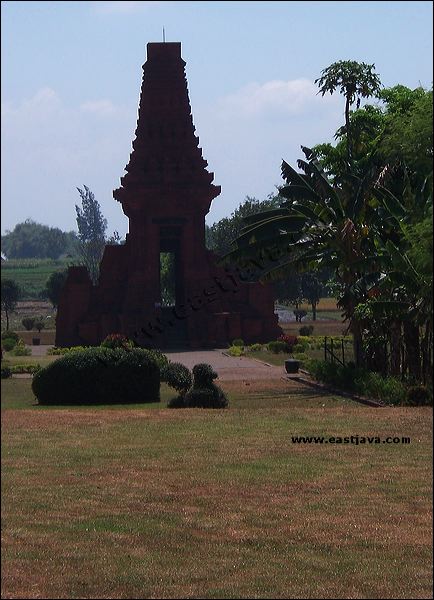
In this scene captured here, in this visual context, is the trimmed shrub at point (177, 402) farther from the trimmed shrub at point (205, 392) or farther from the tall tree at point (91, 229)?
the tall tree at point (91, 229)

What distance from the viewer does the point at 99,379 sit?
9.47 meters

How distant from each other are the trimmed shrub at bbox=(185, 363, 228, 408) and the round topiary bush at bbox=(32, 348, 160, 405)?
3.00 metres

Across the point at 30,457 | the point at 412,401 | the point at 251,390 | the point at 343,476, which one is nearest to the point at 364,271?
the point at 251,390

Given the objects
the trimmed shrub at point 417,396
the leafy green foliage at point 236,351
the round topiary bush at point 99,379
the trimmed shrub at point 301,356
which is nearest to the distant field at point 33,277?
the leafy green foliage at point 236,351

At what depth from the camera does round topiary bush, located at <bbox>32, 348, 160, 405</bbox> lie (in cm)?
875

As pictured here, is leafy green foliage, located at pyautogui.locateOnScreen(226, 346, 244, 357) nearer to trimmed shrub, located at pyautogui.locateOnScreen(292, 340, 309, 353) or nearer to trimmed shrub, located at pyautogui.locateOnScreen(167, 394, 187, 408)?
trimmed shrub, located at pyautogui.locateOnScreen(292, 340, 309, 353)

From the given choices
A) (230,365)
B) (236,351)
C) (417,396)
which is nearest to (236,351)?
(236,351)

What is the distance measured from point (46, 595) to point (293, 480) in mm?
4161

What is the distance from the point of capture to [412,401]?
1358cm

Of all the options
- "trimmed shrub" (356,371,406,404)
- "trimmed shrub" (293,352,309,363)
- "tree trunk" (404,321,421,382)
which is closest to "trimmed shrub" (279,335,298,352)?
"trimmed shrub" (293,352,309,363)

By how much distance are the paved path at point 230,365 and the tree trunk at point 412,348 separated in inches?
232

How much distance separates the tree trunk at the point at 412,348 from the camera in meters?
16.8

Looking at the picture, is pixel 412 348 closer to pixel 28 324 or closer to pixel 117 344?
pixel 117 344

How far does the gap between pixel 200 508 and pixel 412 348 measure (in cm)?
858
